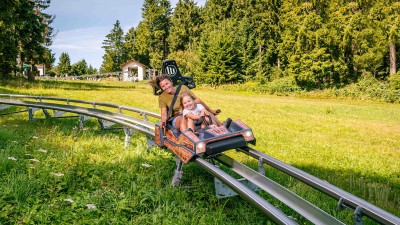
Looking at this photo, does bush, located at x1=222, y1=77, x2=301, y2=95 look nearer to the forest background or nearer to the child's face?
the forest background

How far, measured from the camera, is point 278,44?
1689 inches

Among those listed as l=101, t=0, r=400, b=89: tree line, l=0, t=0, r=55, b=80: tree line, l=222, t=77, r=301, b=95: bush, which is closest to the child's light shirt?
l=0, t=0, r=55, b=80: tree line

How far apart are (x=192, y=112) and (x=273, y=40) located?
44049 mm

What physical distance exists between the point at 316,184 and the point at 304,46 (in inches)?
1335

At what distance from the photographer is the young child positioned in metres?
4.03

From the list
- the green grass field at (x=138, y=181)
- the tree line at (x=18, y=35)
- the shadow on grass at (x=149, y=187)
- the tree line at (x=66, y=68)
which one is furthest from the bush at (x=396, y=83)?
the tree line at (x=66, y=68)

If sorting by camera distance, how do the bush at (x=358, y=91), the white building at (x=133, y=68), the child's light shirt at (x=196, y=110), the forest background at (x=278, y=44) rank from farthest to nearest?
1. the white building at (x=133, y=68)
2. the forest background at (x=278, y=44)
3. the bush at (x=358, y=91)
4. the child's light shirt at (x=196, y=110)

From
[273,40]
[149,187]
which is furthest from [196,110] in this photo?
[273,40]

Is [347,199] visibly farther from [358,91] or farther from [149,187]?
[358,91]

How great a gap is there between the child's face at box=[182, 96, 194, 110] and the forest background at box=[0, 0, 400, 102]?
23126 mm

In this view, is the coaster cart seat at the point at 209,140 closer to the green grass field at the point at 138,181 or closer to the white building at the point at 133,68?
the green grass field at the point at 138,181

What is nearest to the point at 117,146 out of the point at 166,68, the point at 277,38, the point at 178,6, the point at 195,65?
the point at 166,68

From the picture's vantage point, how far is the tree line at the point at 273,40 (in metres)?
29.0

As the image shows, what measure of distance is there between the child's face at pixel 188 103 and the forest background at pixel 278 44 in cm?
2313
